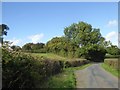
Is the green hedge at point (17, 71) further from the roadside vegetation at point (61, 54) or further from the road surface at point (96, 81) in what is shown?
the road surface at point (96, 81)

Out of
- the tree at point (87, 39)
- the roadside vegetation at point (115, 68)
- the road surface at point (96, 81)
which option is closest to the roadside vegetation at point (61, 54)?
the tree at point (87, 39)

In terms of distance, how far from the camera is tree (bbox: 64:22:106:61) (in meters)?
110

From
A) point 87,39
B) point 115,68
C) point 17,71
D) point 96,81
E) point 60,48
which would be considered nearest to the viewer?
point 17,71

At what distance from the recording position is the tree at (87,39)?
109500 millimetres

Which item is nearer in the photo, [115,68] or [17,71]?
[17,71]

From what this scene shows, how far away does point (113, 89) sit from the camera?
18797 millimetres

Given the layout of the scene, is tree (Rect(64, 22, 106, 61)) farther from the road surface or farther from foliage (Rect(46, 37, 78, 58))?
the road surface

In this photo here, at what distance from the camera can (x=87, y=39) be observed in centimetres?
11750

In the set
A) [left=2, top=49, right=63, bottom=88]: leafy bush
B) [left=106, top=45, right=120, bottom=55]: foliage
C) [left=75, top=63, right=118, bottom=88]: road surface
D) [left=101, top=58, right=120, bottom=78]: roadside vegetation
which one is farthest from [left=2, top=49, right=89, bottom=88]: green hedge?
[left=106, top=45, right=120, bottom=55]: foliage

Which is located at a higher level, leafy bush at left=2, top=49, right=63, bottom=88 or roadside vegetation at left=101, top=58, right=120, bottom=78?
leafy bush at left=2, top=49, right=63, bottom=88

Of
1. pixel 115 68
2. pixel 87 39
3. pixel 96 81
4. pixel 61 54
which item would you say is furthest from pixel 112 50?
pixel 96 81

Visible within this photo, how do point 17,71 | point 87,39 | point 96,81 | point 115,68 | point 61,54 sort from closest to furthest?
point 17,71 → point 96,81 → point 115,68 → point 61,54 → point 87,39

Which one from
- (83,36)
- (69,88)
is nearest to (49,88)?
(69,88)

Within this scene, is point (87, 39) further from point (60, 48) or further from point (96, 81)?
point (96, 81)
